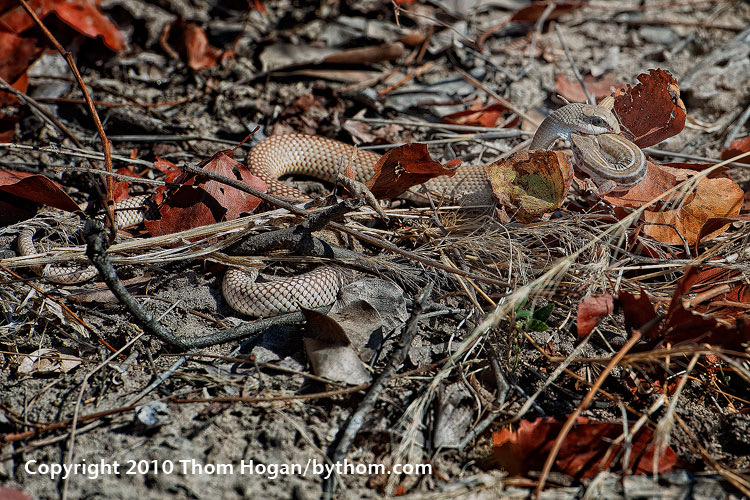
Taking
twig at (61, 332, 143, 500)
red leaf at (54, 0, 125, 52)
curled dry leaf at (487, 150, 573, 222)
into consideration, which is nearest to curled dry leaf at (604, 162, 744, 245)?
curled dry leaf at (487, 150, 573, 222)

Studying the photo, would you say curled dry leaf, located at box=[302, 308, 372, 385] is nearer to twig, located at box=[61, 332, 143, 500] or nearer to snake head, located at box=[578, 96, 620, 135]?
twig, located at box=[61, 332, 143, 500]

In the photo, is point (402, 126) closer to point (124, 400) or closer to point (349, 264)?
point (349, 264)

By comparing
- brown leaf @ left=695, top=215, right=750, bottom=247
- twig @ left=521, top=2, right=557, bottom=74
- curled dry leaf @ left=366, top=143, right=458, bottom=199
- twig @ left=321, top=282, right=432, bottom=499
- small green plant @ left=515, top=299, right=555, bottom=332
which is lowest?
twig @ left=321, top=282, right=432, bottom=499

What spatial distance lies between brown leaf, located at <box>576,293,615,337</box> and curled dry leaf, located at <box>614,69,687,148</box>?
1437 mm

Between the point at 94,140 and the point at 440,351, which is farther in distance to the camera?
the point at 94,140

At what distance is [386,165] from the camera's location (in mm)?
3410

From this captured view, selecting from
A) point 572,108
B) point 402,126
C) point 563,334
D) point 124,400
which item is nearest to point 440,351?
point 563,334

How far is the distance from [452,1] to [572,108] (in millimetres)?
2975

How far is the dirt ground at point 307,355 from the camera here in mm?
2369

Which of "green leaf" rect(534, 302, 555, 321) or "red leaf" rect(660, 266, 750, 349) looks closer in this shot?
"red leaf" rect(660, 266, 750, 349)

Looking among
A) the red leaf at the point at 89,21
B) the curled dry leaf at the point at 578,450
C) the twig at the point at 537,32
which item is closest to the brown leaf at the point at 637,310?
the curled dry leaf at the point at 578,450

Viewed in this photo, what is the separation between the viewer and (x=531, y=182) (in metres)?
3.27

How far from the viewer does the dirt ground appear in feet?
7.77

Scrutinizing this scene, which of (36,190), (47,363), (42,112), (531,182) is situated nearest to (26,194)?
(36,190)
